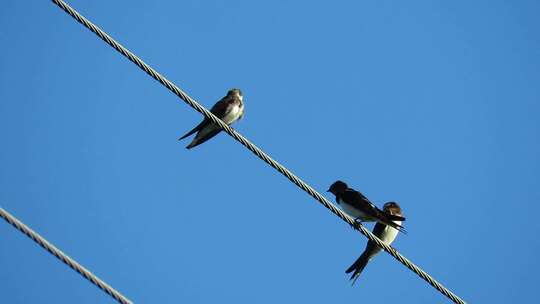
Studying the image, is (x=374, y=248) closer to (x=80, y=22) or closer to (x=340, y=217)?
(x=340, y=217)

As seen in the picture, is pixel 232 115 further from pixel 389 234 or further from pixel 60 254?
pixel 60 254

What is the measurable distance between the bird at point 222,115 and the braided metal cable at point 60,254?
5.57m

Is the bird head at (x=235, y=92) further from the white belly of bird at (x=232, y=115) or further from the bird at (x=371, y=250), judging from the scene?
the bird at (x=371, y=250)

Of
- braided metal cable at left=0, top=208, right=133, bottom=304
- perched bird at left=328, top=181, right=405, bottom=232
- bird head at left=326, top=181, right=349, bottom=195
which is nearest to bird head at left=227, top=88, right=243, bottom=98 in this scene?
bird head at left=326, top=181, right=349, bottom=195

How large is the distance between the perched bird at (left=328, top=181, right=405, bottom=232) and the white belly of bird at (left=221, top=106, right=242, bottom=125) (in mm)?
1815

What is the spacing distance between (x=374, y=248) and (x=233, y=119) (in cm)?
260

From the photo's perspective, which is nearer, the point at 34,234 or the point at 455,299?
the point at 34,234

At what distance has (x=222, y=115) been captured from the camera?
32.7 ft

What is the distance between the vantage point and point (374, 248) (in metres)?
8.41

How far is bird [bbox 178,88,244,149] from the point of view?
31.7 feet

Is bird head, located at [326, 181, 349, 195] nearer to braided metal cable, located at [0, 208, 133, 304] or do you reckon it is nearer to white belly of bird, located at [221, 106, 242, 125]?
white belly of bird, located at [221, 106, 242, 125]

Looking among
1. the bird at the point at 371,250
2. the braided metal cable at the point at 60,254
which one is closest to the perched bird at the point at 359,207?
the bird at the point at 371,250

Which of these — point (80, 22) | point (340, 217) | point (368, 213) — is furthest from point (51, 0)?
point (368, 213)

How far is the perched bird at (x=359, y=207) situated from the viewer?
7156 millimetres
